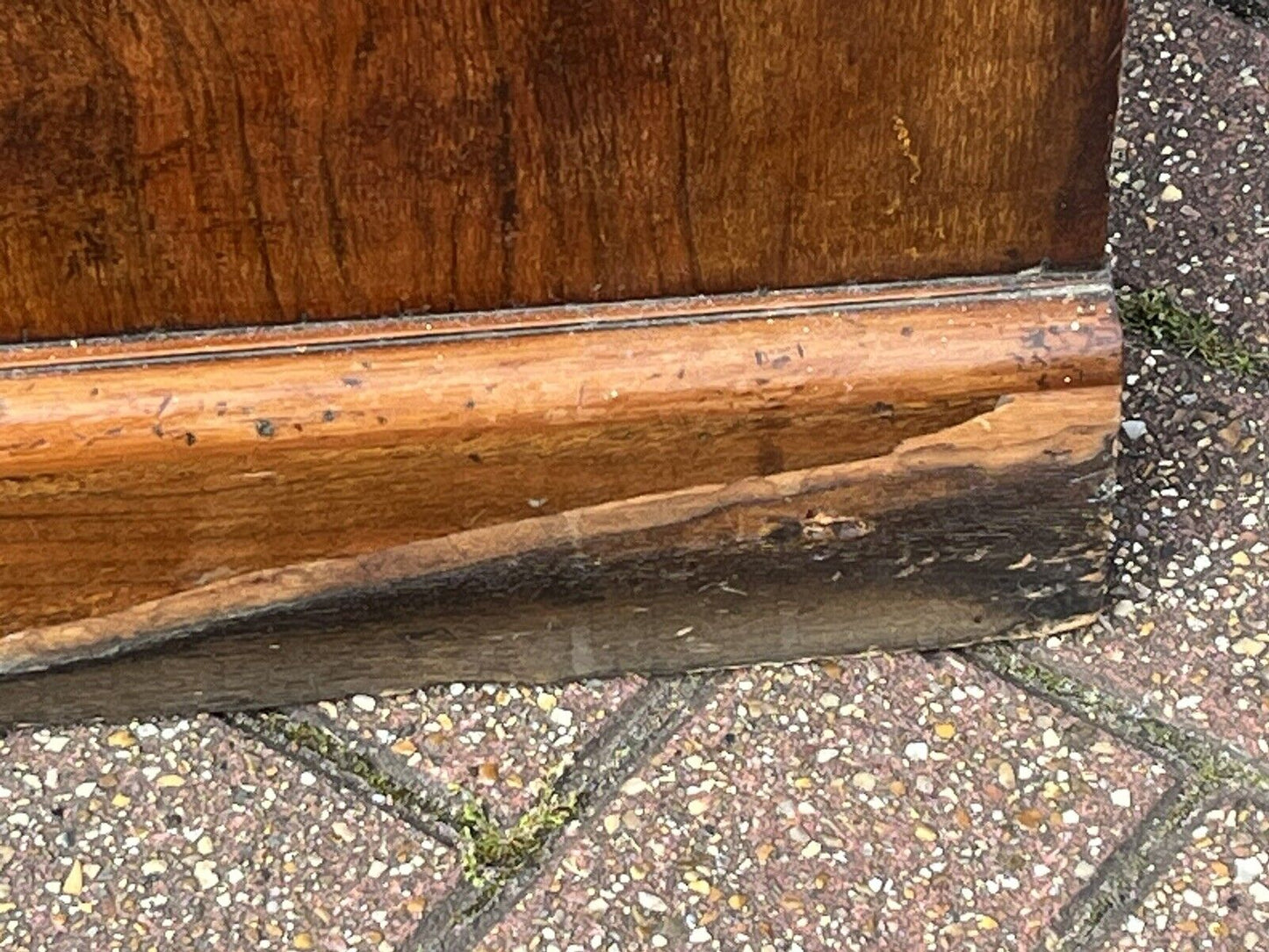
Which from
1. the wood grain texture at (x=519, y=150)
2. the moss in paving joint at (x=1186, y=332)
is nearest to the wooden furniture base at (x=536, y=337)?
the wood grain texture at (x=519, y=150)

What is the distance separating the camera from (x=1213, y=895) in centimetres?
112

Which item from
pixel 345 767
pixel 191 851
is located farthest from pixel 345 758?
pixel 191 851

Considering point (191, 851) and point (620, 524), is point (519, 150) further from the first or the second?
point (191, 851)

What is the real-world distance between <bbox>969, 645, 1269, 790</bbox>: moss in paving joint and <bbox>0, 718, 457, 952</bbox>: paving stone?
1.25 feet

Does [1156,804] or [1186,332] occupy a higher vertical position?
[1186,332]

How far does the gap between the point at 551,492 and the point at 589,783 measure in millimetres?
197

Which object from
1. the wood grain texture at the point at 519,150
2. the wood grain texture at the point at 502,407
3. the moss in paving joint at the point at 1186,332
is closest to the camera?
the wood grain texture at the point at 519,150

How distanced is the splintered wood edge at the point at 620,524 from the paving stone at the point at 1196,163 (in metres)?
0.38

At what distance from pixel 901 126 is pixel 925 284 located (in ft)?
0.37

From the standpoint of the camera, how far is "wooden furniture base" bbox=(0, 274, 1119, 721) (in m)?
1.09

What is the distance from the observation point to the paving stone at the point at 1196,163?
148 cm

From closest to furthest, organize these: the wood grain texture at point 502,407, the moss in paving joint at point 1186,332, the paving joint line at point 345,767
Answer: the wood grain texture at point 502,407 < the paving joint line at point 345,767 < the moss in paving joint at point 1186,332

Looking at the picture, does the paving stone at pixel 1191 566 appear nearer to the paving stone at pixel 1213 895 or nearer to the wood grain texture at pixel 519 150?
the paving stone at pixel 1213 895

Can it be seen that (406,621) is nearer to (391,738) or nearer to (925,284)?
(391,738)
